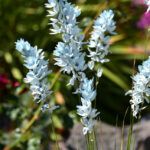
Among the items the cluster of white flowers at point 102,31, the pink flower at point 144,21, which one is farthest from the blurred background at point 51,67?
the cluster of white flowers at point 102,31

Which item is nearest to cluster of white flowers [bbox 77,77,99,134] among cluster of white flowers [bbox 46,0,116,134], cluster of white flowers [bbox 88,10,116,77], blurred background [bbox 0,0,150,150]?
cluster of white flowers [bbox 46,0,116,134]

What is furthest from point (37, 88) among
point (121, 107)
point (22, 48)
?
point (121, 107)

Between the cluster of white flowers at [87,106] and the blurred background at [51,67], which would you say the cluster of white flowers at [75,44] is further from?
the blurred background at [51,67]

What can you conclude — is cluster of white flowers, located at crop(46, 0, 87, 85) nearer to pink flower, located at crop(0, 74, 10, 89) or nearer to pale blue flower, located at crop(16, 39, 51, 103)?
pale blue flower, located at crop(16, 39, 51, 103)

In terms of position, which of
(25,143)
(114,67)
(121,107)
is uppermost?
(114,67)

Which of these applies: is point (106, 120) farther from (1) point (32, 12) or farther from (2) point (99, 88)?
(1) point (32, 12)

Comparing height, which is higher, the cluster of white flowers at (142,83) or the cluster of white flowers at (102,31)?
the cluster of white flowers at (102,31)

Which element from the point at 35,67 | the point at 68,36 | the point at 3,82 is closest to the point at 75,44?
the point at 68,36

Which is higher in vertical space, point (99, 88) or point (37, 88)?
point (99, 88)

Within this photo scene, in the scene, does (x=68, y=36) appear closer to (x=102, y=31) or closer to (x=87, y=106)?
(x=102, y=31)
